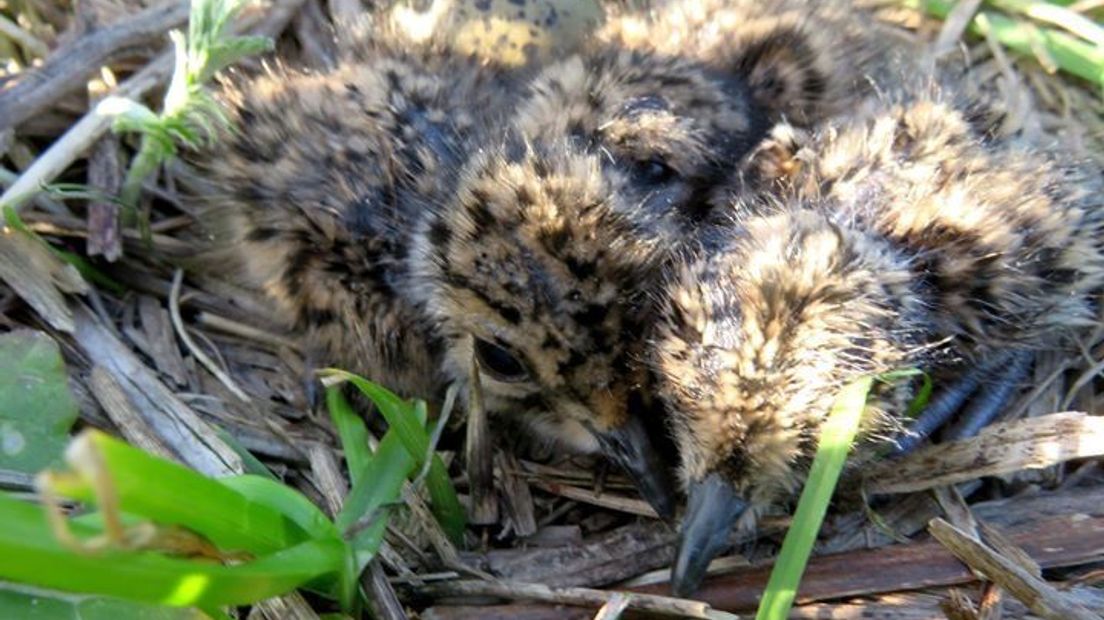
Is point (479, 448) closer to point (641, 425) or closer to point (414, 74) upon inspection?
point (641, 425)

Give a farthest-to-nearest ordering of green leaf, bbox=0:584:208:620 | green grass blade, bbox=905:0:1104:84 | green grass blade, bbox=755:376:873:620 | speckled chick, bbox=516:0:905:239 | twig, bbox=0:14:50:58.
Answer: green grass blade, bbox=905:0:1104:84 < twig, bbox=0:14:50:58 < speckled chick, bbox=516:0:905:239 < green grass blade, bbox=755:376:873:620 < green leaf, bbox=0:584:208:620

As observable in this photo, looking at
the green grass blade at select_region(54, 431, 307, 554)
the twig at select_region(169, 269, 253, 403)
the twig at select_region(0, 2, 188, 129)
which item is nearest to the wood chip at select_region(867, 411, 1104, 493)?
the green grass blade at select_region(54, 431, 307, 554)

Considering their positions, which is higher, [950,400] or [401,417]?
[950,400]

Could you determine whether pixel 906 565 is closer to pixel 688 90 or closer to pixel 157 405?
pixel 688 90

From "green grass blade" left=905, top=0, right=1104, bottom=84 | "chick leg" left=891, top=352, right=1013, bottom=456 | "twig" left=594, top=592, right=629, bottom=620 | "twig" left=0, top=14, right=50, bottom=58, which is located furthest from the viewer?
"green grass blade" left=905, top=0, right=1104, bottom=84

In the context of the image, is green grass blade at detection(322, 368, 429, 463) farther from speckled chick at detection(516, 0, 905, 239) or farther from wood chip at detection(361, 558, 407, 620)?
speckled chick at detection(516, 0, 905, 239)

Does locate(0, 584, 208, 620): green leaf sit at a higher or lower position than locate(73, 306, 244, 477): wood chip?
lower

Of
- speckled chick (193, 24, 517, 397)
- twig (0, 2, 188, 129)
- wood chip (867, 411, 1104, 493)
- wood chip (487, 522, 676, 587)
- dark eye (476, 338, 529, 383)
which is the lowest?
wood chip (487, 522, 676, 587)

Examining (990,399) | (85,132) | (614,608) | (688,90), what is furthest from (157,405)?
(990,399)
